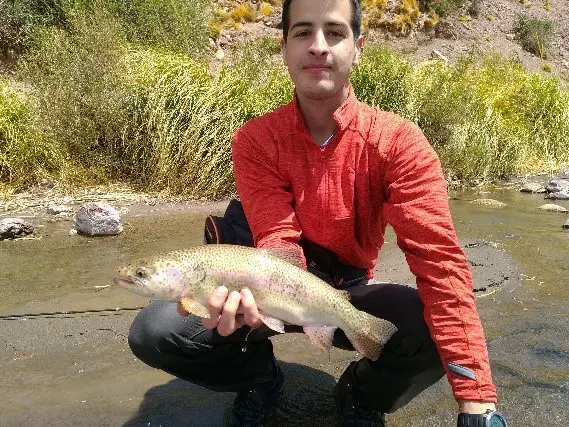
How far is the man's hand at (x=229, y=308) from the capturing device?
2025 millimetres

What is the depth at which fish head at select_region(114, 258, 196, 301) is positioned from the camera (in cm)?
204

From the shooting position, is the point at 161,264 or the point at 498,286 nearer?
the point at 161,264

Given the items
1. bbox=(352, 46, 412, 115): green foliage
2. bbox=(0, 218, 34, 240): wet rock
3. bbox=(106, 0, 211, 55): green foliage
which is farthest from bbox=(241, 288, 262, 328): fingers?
bbox=(106, 0, 211, 55): green foliage

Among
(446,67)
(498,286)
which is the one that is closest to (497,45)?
(446,67)

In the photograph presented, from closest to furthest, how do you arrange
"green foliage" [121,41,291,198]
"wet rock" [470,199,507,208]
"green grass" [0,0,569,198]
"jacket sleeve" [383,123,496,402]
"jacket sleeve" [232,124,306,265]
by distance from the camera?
"jacket sleeve" [383,123,496,402] < "jacket sleeve" [232,124,306,265] < "green grass" [0,0,569,198] < "green foliage" [121,41,291,198] < "wet rock" [470,199,507,208]

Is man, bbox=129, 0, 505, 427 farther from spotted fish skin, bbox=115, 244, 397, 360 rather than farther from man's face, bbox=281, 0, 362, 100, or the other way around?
spotted fish skin, bbox=115, 244, 397, 360

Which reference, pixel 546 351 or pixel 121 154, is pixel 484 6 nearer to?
pixel 121 154

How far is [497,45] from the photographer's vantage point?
35469 mm

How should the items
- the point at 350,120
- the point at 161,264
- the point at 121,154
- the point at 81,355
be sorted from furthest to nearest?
the point at 121,154, the point at 81,355, the point at 350,120, the point at 161,264

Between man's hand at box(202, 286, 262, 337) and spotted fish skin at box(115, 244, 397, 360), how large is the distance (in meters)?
0.04

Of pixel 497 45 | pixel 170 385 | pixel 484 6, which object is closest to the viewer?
pixel 170 385

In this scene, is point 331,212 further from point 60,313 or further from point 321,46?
point 60,313

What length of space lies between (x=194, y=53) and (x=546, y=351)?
10.0 meters

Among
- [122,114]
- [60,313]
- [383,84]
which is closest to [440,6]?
[383,84]
